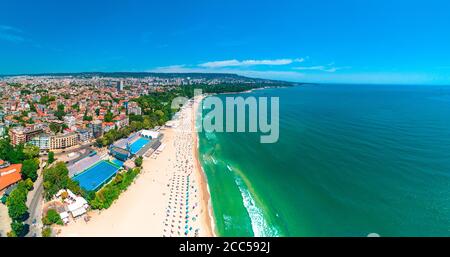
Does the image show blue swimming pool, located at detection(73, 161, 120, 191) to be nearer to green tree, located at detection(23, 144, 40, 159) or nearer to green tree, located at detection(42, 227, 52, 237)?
green tree, located at detection(42, 227, 52, 237)

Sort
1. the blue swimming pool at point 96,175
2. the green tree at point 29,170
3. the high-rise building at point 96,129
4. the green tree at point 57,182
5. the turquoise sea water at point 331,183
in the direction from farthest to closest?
1. the high-rise building at point 96,129
2. the green tree at point 29,170
3. the blue swimming pool at point 96,175
4. the green tree at point 57,182
5. the turquoise sea water at point 331,183

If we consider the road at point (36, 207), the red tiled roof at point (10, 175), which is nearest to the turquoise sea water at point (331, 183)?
the road at point (36, 207)

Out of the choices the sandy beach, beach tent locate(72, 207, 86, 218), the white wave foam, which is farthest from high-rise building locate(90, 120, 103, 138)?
the white wave foam

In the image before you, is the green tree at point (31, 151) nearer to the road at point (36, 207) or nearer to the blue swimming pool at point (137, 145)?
the road at point (36, 207)

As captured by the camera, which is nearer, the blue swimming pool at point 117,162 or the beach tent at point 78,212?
the beach tent at point 78,212

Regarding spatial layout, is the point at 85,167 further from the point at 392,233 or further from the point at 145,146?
the point at 392,233

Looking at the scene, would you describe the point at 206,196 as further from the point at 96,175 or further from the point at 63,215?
the point at 96,175

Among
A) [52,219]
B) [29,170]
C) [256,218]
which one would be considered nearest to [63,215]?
[52,219]
